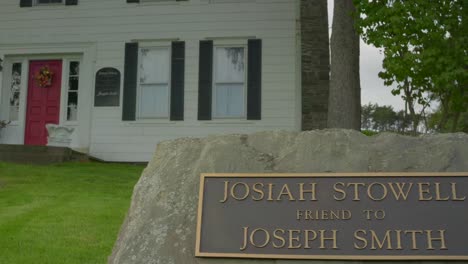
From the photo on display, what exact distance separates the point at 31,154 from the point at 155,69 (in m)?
3.70

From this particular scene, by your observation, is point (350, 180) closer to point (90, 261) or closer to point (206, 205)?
point (206, 205)

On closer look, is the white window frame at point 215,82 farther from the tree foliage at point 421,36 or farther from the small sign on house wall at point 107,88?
the tree foliage at point 421,36

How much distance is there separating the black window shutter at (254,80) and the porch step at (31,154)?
15.2 feet

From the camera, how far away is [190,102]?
47.2ft

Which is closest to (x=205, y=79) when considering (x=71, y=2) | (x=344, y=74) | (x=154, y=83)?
(x=154, y=83)

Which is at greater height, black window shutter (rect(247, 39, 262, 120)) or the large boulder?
black window shutter (rect(247, 39, 262, 120))

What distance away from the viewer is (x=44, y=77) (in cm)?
1527

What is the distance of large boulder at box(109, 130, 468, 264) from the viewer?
4.08 m

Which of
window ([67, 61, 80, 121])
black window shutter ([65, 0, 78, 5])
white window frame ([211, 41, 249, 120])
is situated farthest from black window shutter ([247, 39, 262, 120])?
black window shutter ([65, 0, 78, 5])

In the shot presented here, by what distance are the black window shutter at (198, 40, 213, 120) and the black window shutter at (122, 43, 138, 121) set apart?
67.9 inches

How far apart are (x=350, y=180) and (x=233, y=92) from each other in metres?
10.3

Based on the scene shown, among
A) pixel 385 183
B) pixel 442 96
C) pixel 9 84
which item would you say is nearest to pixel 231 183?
pixel 385 183

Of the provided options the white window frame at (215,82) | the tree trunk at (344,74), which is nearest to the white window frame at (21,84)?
the white window frame at (215,82)

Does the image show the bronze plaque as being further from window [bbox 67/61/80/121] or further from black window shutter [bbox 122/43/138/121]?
window [bbox 67/61/80/121]
